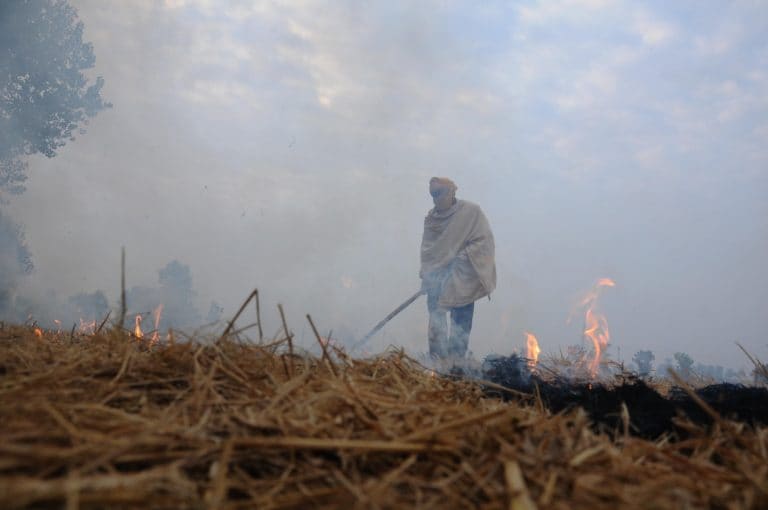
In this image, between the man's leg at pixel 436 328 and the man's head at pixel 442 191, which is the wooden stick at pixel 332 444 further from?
the man's head at pixel 442 191

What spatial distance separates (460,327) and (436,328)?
0.42 meters

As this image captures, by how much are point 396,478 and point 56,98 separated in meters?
17.7

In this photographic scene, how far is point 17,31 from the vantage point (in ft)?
47.1

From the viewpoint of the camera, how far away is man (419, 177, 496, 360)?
7637mm

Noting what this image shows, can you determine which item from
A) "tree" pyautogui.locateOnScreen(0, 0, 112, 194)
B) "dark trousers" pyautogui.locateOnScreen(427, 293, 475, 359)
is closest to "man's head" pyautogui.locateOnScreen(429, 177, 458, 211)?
"dark trousers" pyautogui.locateOnScreen(427, 293, 475, 359)

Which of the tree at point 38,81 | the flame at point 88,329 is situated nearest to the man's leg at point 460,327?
the flame at point 88,329

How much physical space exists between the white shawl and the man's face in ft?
0.44

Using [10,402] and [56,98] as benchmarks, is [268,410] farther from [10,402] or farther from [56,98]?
[56,98]

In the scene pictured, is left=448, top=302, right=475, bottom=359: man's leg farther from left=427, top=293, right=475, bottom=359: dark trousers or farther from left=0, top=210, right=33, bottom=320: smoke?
left=0, top=210, right=33, bottom=320: smoke

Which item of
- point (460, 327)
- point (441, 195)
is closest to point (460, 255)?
point (441, 195)

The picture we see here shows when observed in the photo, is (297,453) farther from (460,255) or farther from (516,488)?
(460,255)

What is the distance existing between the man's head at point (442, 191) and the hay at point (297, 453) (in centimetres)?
638

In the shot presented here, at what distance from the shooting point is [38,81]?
1493 centimetres

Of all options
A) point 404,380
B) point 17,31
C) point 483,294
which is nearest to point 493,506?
point 404,380
